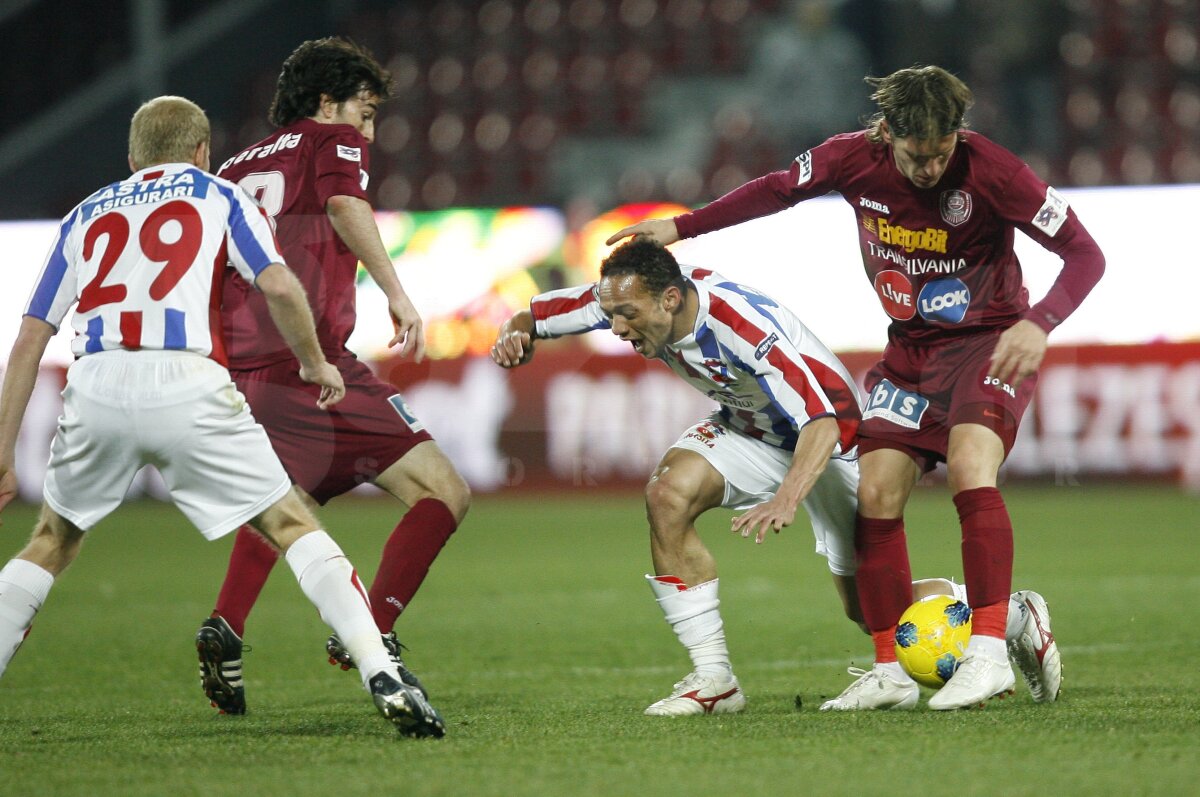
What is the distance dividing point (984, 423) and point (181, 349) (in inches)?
93.2

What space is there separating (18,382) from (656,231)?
207cm

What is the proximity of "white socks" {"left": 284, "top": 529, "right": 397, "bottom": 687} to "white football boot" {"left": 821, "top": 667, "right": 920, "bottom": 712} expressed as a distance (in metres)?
1.45

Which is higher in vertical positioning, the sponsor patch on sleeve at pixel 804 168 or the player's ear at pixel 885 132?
the player's ear at pixel 885 132

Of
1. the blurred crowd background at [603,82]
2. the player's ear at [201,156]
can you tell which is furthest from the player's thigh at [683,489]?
the blurred crowd background at [603,82]

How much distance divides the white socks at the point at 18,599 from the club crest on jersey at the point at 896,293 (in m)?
2.68

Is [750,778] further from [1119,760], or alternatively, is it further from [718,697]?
[718,697]

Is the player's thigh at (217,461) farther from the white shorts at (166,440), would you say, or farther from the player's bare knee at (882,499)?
the player's bare knee at (882,499)

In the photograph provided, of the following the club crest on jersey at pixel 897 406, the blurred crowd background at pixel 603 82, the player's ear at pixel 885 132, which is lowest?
the club crest on jersey at pixel 897 406

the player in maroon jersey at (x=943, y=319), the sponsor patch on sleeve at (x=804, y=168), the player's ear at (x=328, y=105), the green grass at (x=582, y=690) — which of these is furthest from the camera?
the player's ear at (x=328, y=105)

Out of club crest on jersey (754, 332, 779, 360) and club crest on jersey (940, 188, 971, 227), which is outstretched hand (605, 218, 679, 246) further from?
club crest on jersey (940, 188, 971, 227)

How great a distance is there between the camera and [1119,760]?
3629 mm

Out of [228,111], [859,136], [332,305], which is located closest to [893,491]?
[859,136]

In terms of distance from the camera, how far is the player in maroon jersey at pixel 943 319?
461 centimetres

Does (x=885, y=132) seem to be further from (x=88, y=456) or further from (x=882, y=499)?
(x=88, y=456)
